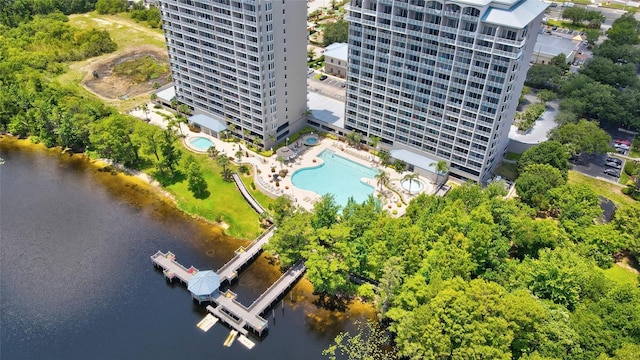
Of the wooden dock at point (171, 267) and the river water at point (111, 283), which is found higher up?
the wooden dock at point (171, 267)

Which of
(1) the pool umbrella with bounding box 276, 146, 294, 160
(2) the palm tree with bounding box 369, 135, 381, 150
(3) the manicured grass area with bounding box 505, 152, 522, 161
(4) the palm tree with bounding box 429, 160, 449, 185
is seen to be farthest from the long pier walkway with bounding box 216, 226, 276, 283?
(3) the manicured grass area with bounding box 505, 152, 522, 161

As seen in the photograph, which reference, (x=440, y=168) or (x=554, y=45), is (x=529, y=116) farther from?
(x=554, y=45)

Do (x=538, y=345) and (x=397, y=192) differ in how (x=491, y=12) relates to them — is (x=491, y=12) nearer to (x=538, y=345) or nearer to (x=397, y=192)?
(x=397, y=192)

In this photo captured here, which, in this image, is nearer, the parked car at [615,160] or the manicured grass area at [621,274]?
the manicured grass area at [621,274]

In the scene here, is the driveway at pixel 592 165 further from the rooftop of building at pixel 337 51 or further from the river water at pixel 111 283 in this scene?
the rooftop of building at pixel 337 51

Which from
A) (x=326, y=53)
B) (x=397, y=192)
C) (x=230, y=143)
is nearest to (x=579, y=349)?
(x=397, y=192)

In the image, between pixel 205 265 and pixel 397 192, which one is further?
pixel 397 192

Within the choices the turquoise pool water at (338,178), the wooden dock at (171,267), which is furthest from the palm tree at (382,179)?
the wooden dock at (171,267)

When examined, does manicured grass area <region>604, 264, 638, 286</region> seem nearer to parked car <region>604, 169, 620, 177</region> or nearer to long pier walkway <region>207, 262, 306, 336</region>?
parked car <region>604, 169, 620, 177</region>
